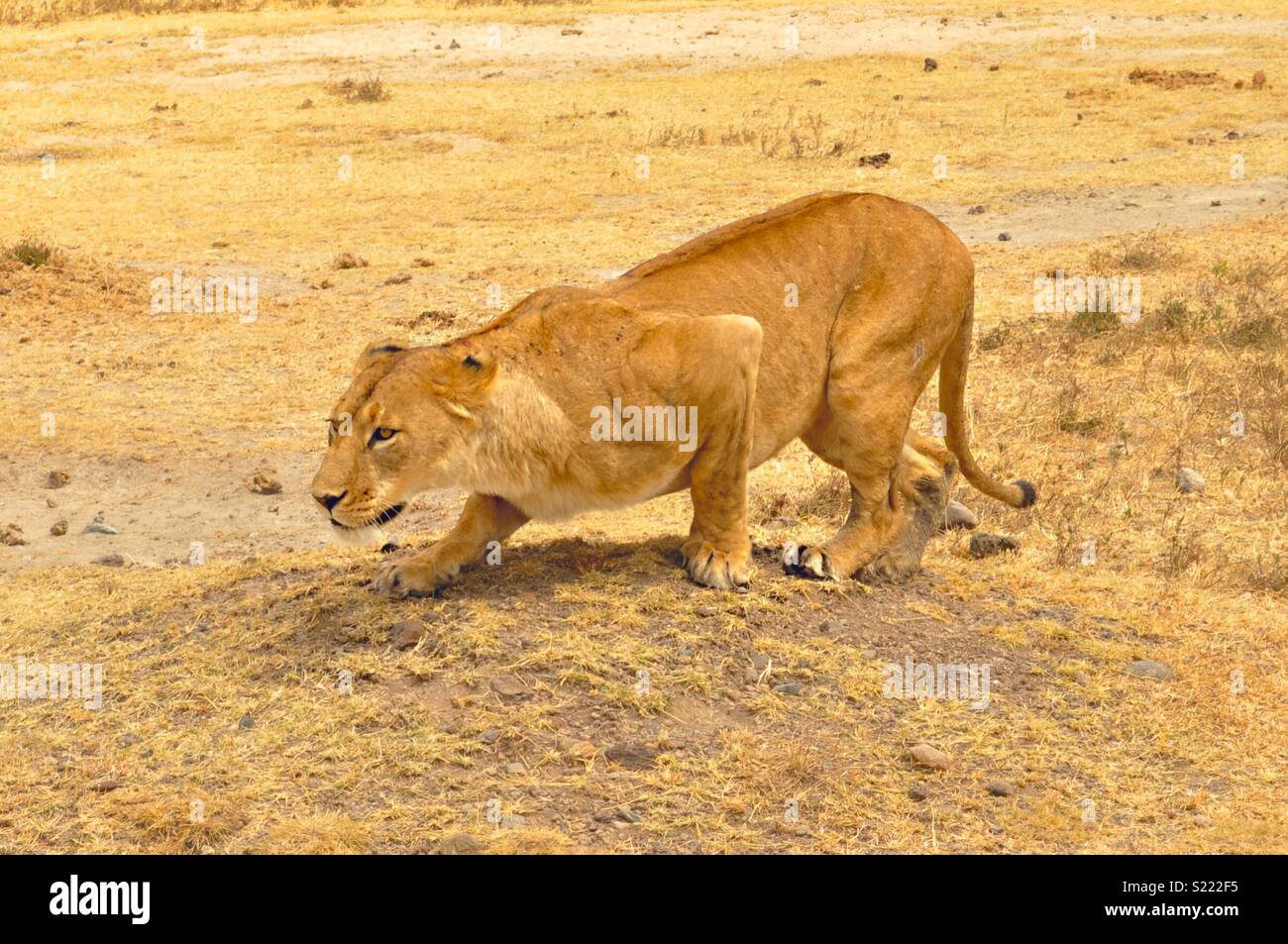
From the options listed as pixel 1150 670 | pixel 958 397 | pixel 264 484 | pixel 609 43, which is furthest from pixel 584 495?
pixel 609 43

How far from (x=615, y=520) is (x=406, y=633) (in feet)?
8.67

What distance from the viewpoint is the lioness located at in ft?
19.0

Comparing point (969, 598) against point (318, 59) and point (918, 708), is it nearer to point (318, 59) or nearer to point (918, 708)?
point (918, 708)

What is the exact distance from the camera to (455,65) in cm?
2464

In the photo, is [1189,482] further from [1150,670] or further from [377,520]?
[377,520]

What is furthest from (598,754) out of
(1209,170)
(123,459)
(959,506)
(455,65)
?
(455,65)

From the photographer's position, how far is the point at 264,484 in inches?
369

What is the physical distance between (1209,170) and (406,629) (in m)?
14.3

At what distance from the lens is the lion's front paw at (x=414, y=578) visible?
623 centimetres

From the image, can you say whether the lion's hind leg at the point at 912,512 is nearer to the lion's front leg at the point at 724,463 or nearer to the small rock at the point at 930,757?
the lion's front leg at the point at 724,463

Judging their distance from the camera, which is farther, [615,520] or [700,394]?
[615,520]

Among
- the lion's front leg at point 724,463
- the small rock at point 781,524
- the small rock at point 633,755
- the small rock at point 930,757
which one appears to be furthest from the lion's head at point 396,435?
the small rock at point 781,524

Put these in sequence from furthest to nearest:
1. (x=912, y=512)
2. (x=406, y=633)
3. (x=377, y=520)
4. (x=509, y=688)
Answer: (x=912, y=512), (x=406, y=633), (x=377, y=520), (x=509, y=688)

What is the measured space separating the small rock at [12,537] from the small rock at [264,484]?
1.36 meters
